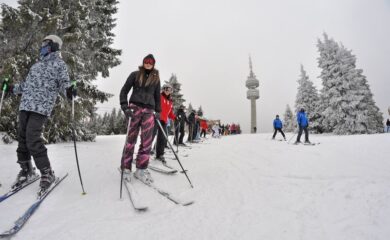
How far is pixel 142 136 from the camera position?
434 cm

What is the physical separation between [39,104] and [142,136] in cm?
178

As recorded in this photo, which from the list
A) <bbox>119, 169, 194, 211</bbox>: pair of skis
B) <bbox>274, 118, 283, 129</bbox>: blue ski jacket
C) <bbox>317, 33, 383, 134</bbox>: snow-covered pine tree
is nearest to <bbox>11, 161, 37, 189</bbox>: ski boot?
<bbox>119, 169, 194, 211</bbox>: pair of skis

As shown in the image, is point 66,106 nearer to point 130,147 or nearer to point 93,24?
point 93,24

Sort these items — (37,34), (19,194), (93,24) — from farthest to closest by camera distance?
(93,24) → (37,34) → (19,194)

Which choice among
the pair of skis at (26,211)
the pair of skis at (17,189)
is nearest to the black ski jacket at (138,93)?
the pair of skis at (26,211)

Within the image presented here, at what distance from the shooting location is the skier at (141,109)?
4227mm

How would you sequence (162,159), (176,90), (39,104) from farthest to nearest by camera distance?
(176,90), (162,159), (39,104)

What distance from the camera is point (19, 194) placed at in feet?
11.3

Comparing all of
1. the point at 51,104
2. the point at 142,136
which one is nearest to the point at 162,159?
the point at 142,136

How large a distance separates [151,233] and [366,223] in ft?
7.35

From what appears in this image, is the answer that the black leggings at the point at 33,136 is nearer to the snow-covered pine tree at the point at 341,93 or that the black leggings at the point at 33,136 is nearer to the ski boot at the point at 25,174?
the ski boot at the point at 25,174

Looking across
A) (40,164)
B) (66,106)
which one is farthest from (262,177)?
(66,106)

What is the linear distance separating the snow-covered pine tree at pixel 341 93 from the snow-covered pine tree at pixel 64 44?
25.7 meters

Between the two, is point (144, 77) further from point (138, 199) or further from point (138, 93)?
point (138, 199)
